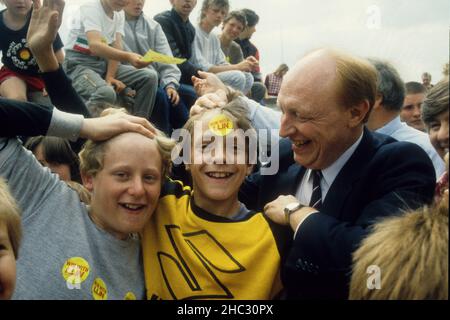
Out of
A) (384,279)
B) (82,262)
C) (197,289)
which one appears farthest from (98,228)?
(384,279)

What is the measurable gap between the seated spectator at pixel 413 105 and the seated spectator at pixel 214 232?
3.06 m

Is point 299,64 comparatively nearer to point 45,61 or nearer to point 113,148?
point 113,148

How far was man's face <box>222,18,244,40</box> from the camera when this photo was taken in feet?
17.6

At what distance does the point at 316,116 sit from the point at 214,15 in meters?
3.10

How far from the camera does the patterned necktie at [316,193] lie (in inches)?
79.7

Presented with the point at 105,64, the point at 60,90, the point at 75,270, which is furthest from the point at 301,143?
the point at 105,64

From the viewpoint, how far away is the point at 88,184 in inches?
84.8

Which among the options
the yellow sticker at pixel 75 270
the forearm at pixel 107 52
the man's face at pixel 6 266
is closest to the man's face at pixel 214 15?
the forearm at pixel 107 52

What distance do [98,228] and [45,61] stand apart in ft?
2.45

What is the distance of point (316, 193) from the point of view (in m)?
2.06

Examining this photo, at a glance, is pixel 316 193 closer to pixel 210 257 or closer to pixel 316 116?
pixel 316 116

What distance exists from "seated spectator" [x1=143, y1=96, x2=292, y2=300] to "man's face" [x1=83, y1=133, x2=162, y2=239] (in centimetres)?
11

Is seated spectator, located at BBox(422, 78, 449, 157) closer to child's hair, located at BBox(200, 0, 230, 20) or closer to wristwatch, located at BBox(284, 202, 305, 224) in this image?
wristwatch, located at BBox(284, 202, 305, 224)

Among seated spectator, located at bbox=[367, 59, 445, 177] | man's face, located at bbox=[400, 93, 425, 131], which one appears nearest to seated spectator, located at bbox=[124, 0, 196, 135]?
seated spectator, located at bbox=[367, 59, 445, 177]
